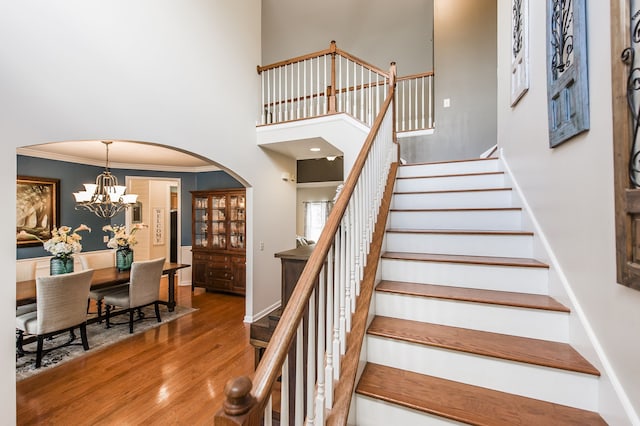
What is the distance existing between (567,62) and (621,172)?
2.44 feet

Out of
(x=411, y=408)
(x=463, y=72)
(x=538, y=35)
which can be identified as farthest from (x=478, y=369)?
(x=463, y=72)

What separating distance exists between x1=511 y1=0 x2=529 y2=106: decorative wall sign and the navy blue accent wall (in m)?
4.84

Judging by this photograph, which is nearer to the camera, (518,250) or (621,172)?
(621,172)

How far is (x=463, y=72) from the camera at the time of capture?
159 inches

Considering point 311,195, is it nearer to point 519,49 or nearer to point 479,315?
point 519,49

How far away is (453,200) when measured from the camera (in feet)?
8.02

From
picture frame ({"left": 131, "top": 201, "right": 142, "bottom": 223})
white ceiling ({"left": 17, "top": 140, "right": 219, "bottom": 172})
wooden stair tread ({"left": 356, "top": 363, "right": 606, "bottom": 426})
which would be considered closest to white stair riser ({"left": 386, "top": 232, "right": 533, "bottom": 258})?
wooden stair tread ({"left": 356, "top": 363, "right": 606, "bottom": 426})

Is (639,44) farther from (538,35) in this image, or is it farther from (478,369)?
(478,369)

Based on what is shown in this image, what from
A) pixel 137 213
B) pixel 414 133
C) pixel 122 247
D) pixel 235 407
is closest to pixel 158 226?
pixel 137 213

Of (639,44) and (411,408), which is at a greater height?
(639,44)

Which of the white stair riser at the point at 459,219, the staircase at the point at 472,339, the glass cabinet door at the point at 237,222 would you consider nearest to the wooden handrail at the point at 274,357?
the staircase at the point at 472,339

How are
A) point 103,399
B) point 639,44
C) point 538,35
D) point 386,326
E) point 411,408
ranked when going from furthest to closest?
point 103,399 → point 538,35 → point 386,326 → point 411,408 → point 639,44

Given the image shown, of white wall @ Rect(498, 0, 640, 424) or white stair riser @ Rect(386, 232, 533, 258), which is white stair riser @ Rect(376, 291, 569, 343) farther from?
white stair riser @ Rect(386, 232, 533, 258)

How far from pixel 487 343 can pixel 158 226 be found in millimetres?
7509
